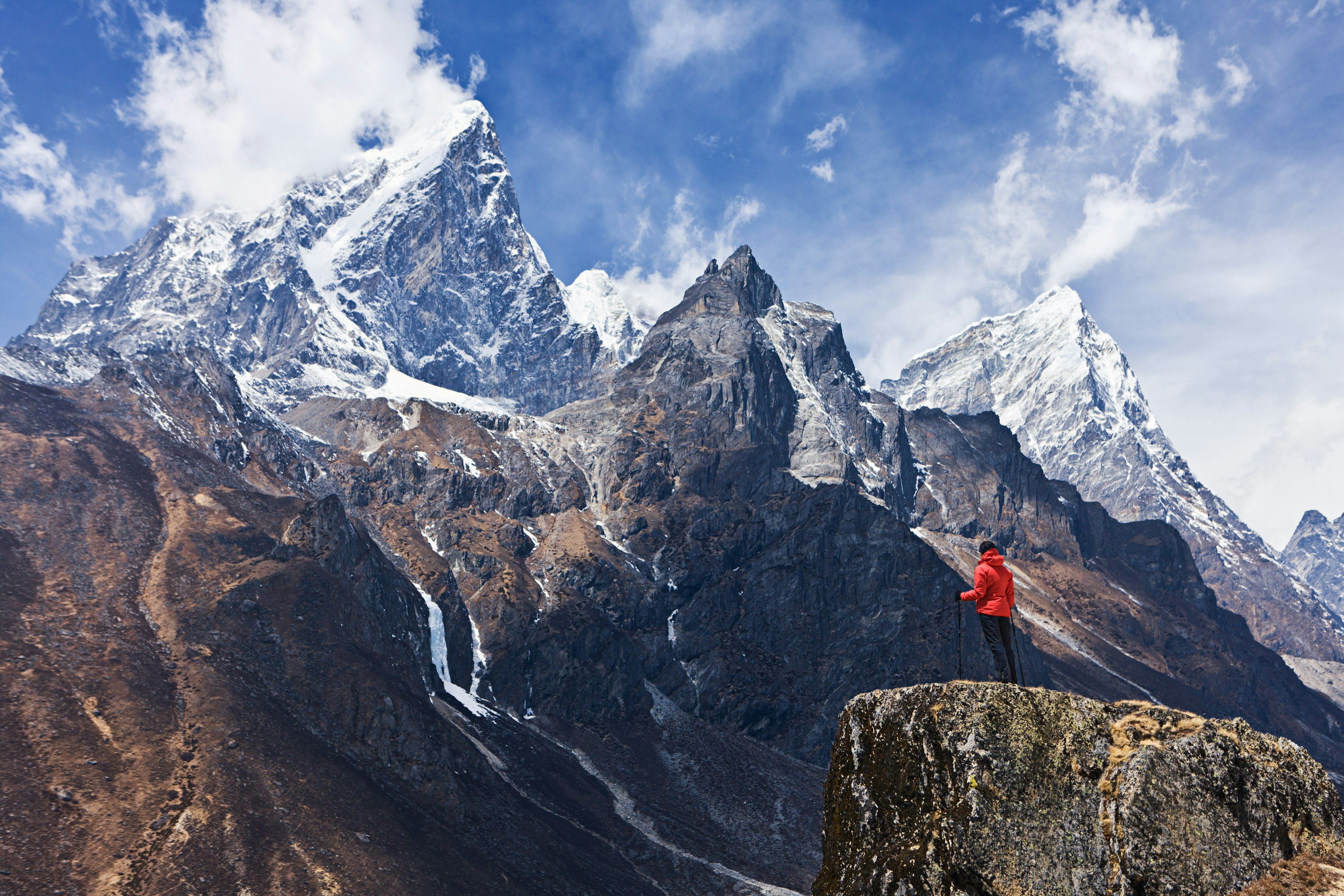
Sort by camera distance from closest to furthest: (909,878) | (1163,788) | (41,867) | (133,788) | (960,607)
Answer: (1163,788)
(909,878)
(960,607)
(41,867)
(133,788)

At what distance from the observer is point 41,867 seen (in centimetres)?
6850

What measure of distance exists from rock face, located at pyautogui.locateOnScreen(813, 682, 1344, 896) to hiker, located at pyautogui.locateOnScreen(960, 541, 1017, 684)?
2405mm

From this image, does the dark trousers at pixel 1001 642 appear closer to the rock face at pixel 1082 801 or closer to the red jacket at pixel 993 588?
the red jacket at pixel 993 588

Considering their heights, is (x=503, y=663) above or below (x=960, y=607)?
above

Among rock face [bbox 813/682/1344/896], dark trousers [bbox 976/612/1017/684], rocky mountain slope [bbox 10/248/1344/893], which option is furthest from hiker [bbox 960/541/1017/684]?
→ rocky mountain slope [bbox 10/248/1344/893]

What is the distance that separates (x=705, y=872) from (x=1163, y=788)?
13853 cm

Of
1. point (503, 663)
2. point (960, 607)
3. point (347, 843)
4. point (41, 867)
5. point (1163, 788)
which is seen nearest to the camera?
point (1163, 788)

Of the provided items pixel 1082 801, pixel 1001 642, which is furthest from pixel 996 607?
pixel 1082 801

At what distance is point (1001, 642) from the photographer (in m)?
16.9

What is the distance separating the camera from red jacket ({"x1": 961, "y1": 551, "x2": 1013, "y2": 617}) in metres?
17.0

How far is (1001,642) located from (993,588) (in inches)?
42.9

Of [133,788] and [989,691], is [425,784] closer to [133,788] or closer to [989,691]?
[133,788]

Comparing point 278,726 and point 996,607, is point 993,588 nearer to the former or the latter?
point 996,607

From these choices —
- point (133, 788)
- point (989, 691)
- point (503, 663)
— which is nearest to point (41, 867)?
point (133, 788)
